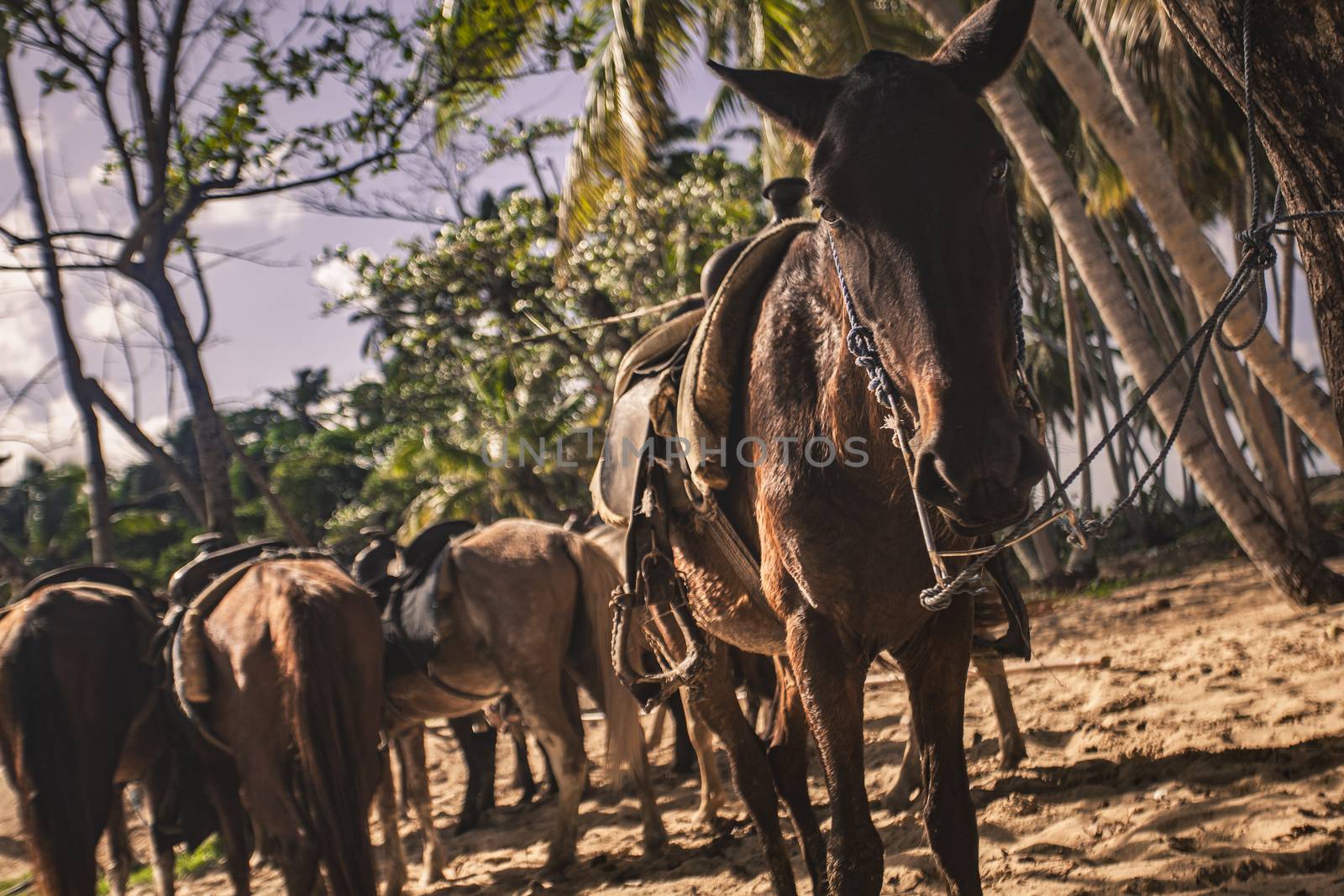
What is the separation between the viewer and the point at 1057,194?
6215 millimetres

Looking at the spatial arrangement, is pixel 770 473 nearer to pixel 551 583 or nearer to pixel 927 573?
pixel 927 573

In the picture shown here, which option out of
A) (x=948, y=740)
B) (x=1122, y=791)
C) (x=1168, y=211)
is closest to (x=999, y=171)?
(x=948, y=740)

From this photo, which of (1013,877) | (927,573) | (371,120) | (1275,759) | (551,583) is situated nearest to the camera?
(927,573)

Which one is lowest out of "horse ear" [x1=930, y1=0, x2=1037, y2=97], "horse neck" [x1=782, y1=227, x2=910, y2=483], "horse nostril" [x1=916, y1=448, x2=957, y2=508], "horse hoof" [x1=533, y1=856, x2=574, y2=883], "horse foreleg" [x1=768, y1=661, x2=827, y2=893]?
"horse hoof" [x1=533, y1=856, x2=574, y2=883]

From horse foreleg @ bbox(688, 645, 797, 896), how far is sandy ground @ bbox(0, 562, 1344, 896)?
689mm

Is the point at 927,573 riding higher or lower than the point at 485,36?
lower

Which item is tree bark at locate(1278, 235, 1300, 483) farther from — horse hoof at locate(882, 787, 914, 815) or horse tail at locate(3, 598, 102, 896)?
horse tail at locate(3, 598, 102, 896)

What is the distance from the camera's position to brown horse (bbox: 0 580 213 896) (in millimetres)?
4559

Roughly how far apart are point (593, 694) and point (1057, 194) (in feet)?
14.8

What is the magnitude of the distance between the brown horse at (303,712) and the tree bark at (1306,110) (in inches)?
157

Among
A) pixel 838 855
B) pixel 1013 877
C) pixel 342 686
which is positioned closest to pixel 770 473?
pixel 838 855

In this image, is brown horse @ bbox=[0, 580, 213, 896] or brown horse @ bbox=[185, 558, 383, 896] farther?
brown horse @ bbox=[0, 580, 213, 896]

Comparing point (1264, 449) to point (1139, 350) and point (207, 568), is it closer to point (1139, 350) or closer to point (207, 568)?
point (1139, 350)

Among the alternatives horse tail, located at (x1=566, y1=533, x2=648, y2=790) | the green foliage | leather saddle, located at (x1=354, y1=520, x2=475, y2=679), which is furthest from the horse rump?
the green foliage
